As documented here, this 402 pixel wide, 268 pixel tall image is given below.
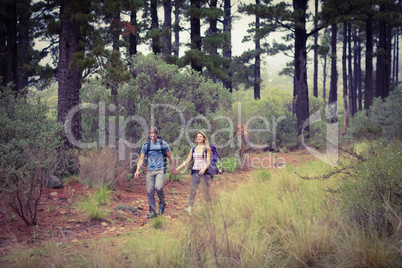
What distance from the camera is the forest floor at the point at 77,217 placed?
16.1 ft

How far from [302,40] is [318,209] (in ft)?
44.8

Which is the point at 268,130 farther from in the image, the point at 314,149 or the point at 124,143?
the point at 124,143

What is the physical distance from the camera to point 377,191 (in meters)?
4.14

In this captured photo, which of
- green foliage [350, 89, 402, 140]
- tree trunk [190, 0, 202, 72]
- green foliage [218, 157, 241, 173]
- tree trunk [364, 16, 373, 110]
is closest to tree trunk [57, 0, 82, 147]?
green foliage [218, 157, 241, 173]

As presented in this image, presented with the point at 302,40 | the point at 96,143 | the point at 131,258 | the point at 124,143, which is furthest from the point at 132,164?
the point at 302,40

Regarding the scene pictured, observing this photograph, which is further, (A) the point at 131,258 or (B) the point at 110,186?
(B) the point at 110,186

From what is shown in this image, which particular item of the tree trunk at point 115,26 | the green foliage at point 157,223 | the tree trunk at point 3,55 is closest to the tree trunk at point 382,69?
the tree trunk at point 115,26

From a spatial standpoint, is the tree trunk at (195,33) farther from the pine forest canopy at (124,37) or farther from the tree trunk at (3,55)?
the tree trunk at (3,55)

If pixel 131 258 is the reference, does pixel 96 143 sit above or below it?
above

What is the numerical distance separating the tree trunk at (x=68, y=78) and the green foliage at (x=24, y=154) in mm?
758

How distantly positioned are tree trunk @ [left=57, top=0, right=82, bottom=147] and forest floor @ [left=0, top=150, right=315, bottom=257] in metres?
1.91

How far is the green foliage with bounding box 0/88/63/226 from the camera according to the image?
5.38 m

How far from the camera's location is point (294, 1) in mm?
17141

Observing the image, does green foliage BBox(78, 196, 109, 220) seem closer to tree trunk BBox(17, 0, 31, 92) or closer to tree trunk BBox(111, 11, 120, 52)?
tree trunk BBox(111, 11, 120, 52)
